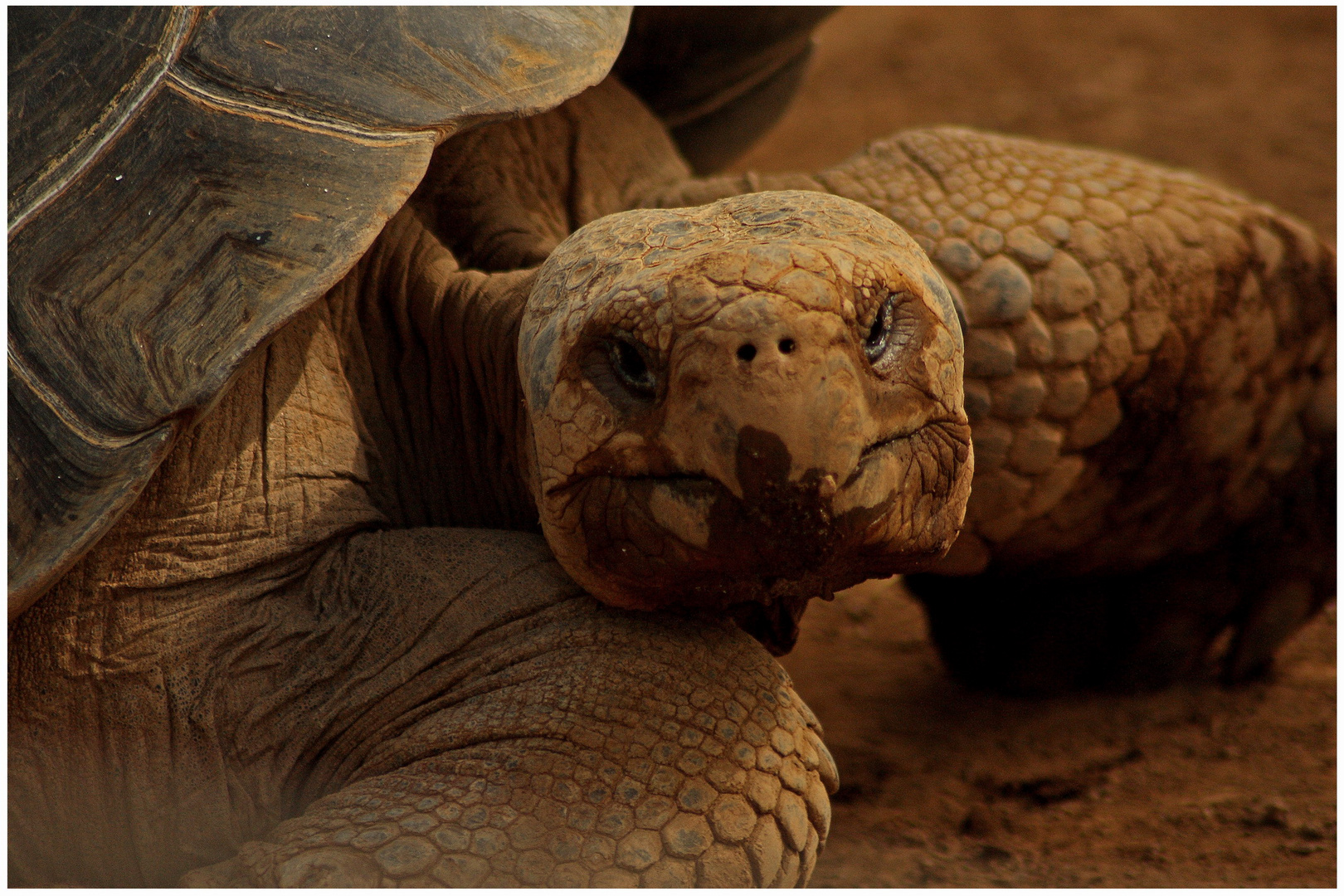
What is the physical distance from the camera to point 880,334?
1.36 meters

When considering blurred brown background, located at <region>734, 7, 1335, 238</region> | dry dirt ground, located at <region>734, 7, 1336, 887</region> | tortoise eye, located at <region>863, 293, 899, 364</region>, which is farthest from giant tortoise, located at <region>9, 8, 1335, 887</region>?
blurred brown background, located at <region>734, 7, 1335, 238</region>

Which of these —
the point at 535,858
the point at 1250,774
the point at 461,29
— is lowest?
the point at 1250,774

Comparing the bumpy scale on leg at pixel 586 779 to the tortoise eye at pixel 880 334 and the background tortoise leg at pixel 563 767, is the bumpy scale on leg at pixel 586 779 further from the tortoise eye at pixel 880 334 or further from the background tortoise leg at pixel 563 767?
the tortoise eye at pixel 880 334

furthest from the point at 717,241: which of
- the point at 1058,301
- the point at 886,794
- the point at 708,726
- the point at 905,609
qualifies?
the point at 905,609

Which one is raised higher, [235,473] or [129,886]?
[235,473]

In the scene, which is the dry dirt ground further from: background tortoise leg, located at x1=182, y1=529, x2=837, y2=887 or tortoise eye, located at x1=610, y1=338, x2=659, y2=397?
tortoise eye, located at x1=610, y1=338, x2=659, y2=397

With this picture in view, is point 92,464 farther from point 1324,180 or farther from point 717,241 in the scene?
point 1324,180

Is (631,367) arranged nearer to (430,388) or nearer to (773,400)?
(773,400)

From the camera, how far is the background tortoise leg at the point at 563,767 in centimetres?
142

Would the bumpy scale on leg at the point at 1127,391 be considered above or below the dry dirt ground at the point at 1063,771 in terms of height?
above

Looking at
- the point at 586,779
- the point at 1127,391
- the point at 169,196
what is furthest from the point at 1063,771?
the point at 169,196

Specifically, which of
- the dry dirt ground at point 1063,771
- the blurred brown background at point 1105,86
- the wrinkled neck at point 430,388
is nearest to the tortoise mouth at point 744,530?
the wrinkled neck at point 430,388

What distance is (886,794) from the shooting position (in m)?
2.33

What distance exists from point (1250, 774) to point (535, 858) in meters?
1.54
